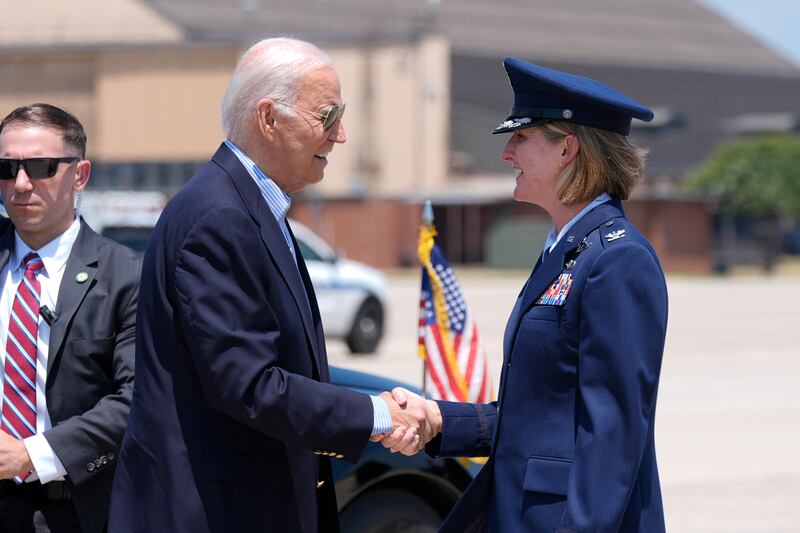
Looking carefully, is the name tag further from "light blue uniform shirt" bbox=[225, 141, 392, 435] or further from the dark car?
the dark car

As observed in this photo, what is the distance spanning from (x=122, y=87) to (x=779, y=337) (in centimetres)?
3426

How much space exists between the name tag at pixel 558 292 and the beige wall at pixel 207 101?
46.1 m

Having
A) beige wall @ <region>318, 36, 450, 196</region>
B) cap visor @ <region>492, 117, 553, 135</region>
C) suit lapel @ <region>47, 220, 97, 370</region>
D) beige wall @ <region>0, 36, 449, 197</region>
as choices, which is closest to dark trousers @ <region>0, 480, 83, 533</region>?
suit lapel @ <region>47, 220, 97, 370</region>

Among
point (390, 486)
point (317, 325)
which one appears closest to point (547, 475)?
point (317, 325)

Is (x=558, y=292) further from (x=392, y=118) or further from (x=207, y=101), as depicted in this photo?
(x=392, y=118)

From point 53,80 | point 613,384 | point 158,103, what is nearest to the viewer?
point 613,384

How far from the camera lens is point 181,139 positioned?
50.8 meters

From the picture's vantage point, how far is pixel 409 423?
11.6ft

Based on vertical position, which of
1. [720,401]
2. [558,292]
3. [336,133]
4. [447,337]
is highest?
[336,133]

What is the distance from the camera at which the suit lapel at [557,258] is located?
328 cm

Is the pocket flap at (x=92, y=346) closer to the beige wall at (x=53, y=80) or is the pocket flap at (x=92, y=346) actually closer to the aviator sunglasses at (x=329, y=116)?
the aviator sunglasses at (x=329, y=116)

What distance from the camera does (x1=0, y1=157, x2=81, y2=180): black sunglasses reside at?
12.5 ft

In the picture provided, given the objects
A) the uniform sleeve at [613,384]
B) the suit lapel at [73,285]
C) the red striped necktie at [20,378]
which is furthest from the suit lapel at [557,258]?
the red striped necktie at [20,378]

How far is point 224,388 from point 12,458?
2.55 feet
